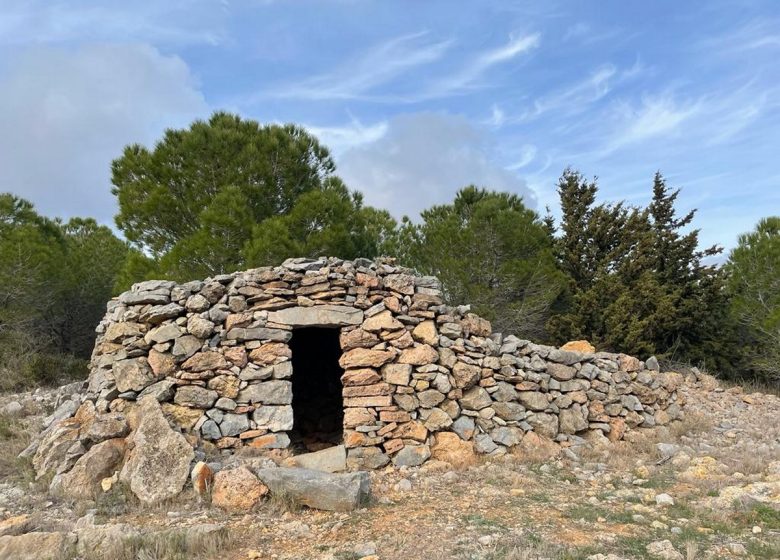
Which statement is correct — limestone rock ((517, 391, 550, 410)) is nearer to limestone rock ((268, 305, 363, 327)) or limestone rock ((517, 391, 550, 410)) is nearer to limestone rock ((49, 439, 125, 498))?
limestone rock ((268, 305, 363, 327))

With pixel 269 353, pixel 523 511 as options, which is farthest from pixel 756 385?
pixel 269 353

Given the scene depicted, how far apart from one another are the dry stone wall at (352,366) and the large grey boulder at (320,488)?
1411mm

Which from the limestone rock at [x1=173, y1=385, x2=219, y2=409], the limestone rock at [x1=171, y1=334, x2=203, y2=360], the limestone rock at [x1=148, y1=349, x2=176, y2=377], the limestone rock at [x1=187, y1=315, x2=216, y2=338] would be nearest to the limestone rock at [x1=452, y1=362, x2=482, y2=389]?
the limestone rock at [x1=173, y1=385, x2=219, y2=409]

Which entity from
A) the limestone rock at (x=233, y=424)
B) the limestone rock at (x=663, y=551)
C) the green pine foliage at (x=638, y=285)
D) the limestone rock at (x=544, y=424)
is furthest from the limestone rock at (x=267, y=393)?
the green pine foliage at (x=638, y=285)

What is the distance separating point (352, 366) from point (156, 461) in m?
2.38

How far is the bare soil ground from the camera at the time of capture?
3.68 m

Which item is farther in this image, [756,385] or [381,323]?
[756,385]

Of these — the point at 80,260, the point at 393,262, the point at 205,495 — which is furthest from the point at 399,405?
the point at 80,260

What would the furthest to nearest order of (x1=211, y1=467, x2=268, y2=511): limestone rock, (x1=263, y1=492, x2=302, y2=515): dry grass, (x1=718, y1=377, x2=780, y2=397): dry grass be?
(x1=718, y1=377, x2=780, y2=397): dry grass → (x1=211, y1=467, x2=268, y2=511): limestone rock → (x1=263, y1=492, x2=302, y2=515): dry grass

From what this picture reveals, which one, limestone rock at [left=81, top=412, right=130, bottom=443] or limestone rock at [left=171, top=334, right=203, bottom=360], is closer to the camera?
limestone rock at [left=81, top=412, right=130, bottom=443]

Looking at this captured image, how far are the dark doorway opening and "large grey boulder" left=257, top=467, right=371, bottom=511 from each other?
3.55 metres

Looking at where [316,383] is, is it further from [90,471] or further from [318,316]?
[90,471]

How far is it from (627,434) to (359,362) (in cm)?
378

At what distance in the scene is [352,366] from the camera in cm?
645
